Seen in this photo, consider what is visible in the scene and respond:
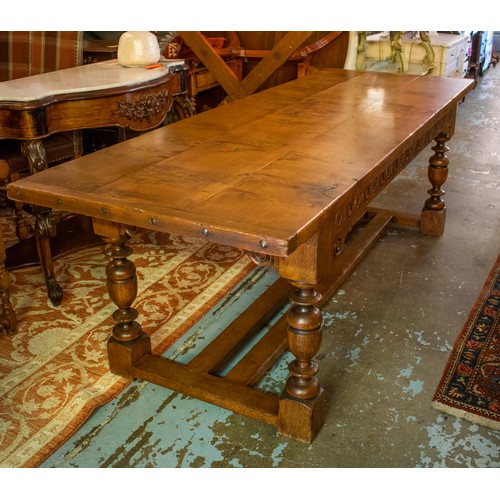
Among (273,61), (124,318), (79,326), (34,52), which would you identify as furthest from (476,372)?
(273,61)

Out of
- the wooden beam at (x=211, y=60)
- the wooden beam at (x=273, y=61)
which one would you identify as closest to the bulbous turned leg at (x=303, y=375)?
the wooden beam at (x=273, y=61)

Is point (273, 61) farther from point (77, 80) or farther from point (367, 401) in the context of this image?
point (367, 401)

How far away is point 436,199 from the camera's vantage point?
3.55 meters

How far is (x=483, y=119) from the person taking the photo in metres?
6.17

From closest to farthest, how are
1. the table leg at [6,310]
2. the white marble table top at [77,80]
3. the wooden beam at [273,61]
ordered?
the table leg at [6,310]
the white marble table top at [77,80]
the wooden beam at [273,61]

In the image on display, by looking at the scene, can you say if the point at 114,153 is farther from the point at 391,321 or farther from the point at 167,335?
the point at 391,321

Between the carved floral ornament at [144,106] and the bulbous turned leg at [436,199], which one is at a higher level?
the carved floral ornament at [144,106]

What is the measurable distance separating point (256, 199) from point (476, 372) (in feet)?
3.83

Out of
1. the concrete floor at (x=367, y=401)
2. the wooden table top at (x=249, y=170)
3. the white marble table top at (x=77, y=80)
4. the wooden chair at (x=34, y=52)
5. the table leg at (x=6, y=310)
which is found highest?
the wooden chair at (x=34, y=52)

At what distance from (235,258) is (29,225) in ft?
3.90

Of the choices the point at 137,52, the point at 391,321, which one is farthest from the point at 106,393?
the point at 137,52

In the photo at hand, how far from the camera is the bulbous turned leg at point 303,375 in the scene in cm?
190

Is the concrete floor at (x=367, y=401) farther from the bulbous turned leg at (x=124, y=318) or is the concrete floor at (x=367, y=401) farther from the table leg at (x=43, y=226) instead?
the table leg at (x=43, y=226)

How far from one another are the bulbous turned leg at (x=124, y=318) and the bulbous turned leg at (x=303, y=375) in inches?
24.5
